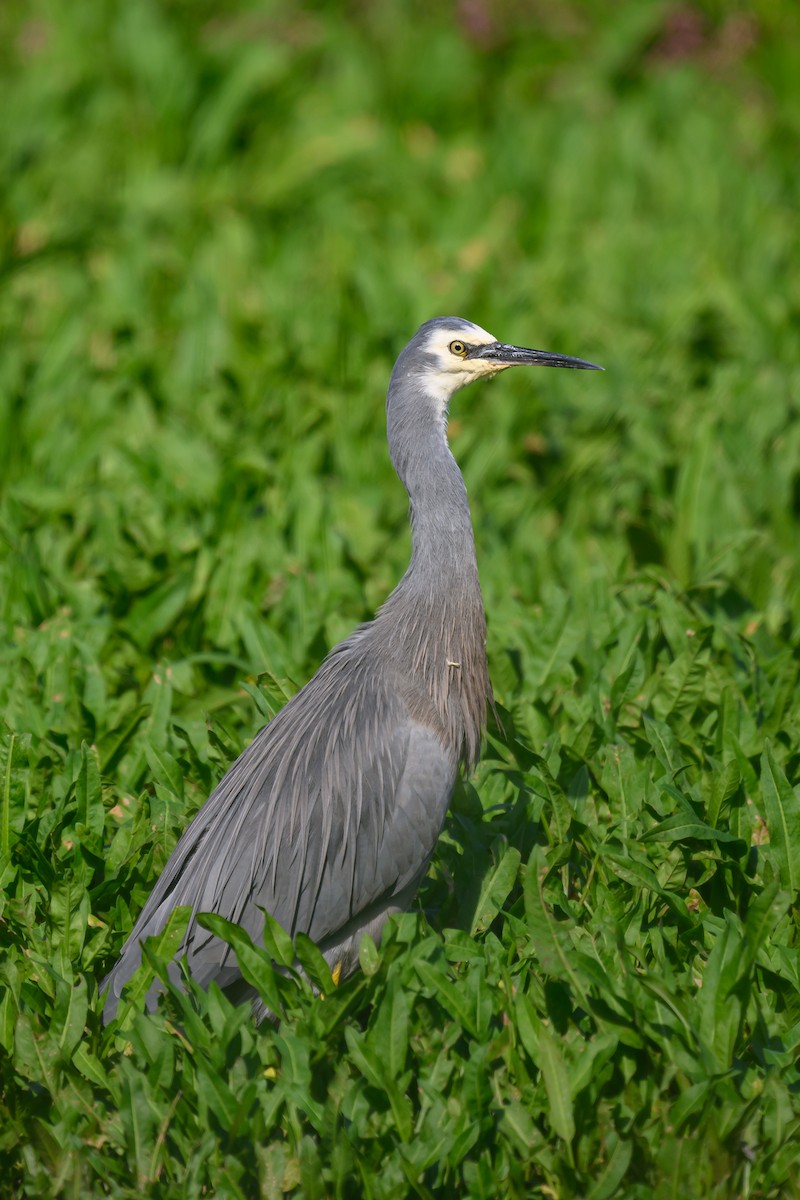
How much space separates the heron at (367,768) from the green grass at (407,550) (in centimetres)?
24

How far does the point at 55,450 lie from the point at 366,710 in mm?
3463

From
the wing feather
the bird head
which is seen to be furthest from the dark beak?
the wing feather

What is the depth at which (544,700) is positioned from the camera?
189 inches

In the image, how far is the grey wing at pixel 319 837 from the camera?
360 centimetres

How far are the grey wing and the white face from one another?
90 cm

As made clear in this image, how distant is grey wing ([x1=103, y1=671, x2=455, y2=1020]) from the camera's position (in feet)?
11.8

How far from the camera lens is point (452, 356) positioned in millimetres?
3984

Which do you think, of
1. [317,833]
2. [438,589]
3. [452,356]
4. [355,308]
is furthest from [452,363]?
[355,308]

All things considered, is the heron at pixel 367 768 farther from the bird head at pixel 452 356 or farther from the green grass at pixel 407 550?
the green grass at pixel 407 550

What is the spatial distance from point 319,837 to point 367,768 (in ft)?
0.71

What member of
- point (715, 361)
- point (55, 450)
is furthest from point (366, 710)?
point (715, 361)

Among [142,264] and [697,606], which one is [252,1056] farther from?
[142,264]

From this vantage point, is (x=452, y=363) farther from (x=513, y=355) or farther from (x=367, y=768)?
(x=367, y=768)

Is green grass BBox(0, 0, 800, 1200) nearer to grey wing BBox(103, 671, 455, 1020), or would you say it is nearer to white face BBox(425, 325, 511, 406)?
grey wing BBox(103, 671, 455, 1020)
